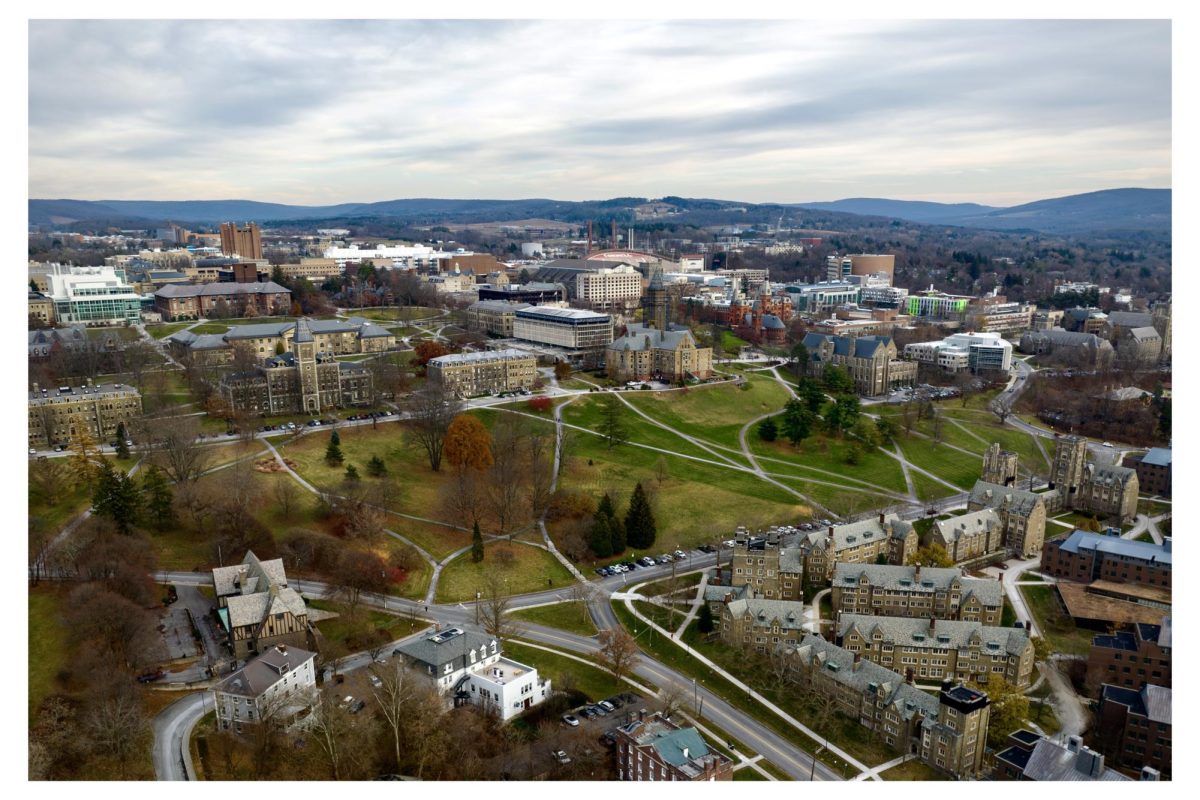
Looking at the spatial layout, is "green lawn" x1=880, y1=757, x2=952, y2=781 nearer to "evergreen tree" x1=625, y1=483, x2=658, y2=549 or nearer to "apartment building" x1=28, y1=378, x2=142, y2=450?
"evergreen tree" x1=625, y1=483, x2=658, y2=549

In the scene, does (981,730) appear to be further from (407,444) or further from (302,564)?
(407,444)

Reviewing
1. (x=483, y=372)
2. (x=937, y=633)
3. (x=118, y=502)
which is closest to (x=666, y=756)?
(x=937, y=633)

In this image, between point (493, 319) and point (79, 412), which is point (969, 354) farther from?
point (79, 412)

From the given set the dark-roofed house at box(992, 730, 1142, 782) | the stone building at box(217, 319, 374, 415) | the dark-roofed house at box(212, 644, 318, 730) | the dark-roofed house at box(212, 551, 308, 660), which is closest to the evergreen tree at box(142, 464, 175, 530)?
the dark-roofed house at box(212, 551, 308, 660)

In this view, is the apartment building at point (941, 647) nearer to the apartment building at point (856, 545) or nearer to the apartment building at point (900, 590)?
the apartment building at point (900, 590)

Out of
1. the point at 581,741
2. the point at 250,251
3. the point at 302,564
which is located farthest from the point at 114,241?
Result: the point at 581,741

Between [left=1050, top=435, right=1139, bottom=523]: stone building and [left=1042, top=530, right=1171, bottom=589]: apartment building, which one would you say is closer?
[left=1042, top=530, right=1171, bottom=589]: apartment building
